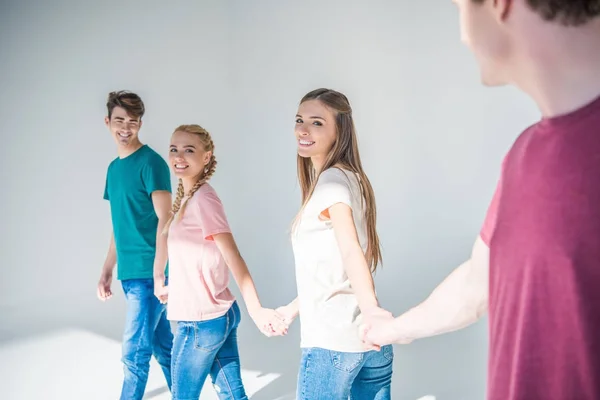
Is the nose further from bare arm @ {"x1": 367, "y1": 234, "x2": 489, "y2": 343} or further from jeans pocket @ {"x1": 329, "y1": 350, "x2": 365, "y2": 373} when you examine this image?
bare arm @ {"x1": 367, "y1": 234, "x2": 489, "y2": 343}

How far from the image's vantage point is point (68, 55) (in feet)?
21.8

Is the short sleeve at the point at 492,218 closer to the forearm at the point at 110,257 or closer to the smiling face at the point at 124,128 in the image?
the smiling face at the point at 124,128

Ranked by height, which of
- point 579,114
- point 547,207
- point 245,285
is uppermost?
point 579,114

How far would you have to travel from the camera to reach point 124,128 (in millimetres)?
3439

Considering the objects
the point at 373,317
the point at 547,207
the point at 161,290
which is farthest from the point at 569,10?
the point at 161,290

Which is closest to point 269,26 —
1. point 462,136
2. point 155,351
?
point 462,136

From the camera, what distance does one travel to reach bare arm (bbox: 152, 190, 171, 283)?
3043mm

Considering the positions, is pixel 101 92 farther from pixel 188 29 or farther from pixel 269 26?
pixel 269 26

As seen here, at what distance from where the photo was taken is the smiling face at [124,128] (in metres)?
3.44

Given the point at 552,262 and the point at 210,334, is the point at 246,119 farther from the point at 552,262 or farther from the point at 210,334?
the point at 552,262

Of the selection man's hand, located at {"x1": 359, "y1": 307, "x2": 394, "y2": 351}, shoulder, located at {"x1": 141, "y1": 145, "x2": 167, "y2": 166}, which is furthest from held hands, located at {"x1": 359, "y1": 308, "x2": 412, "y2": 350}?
shoulder, located at {"x1": 141, "y1": 145, "x2": 167, "y2": 166}

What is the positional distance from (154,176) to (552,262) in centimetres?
259

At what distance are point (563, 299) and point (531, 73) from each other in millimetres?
319

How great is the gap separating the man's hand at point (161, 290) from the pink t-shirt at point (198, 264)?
289 mm
